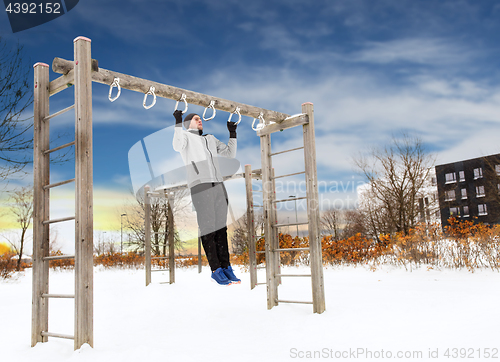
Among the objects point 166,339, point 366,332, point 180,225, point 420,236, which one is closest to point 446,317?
point 366,332

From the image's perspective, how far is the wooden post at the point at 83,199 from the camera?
2820mm

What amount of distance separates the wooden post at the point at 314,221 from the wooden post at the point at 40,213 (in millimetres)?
2583

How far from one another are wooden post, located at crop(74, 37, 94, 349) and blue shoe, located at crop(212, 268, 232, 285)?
1064 millimetres

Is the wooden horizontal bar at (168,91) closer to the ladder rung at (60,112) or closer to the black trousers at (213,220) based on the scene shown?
the ladder rung at (60,112)

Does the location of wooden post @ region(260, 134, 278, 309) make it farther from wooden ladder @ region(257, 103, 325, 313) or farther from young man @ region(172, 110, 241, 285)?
young man @ region(172, 110, 241, 285)

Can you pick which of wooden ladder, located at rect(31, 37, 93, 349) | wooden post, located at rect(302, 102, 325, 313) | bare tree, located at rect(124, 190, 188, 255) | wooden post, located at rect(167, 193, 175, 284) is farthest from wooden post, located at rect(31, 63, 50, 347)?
bare tree, located at rect(124, 190, 188, 255)

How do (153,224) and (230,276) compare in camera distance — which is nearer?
(230,276)

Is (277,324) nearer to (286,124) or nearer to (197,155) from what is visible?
(197,155)

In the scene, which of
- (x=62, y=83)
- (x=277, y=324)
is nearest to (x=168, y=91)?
(x=62, y=83)

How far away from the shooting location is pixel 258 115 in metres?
4.54

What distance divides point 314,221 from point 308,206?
0.59 ft

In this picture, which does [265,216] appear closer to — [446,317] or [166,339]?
[166,339]

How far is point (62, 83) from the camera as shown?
3.31m

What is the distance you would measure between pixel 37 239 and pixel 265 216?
7.94ft
